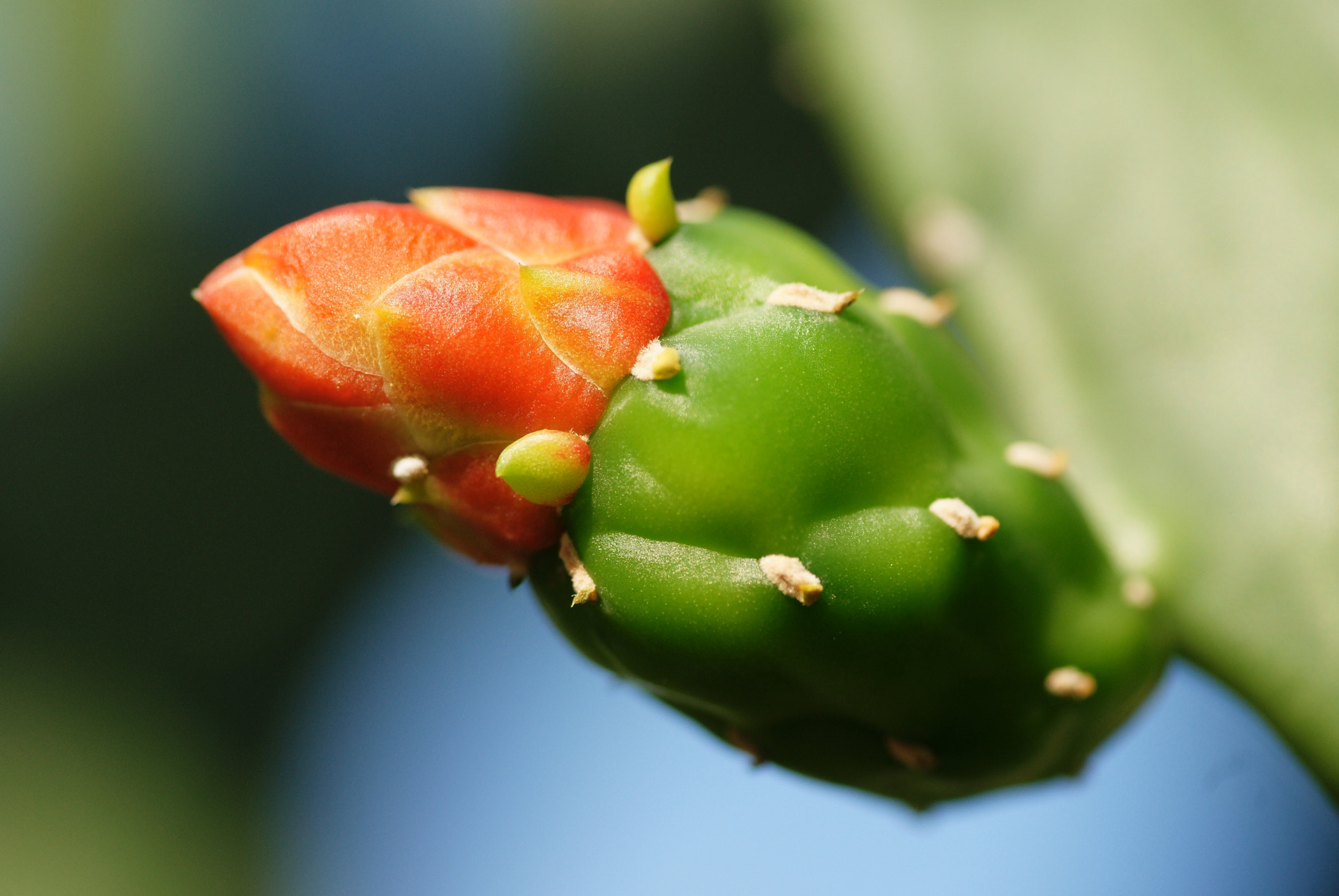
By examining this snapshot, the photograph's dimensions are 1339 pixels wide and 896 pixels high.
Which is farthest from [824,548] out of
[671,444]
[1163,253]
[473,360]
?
[1163,253]

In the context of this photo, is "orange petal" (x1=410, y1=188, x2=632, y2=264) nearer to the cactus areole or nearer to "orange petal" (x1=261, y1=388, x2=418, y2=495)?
the cactus areole

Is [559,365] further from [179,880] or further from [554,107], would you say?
[179,880]

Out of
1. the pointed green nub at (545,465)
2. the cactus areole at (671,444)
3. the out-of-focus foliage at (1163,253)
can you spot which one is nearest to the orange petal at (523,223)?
the cactus areole at (671,444)

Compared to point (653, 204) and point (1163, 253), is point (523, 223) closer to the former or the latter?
point (653, 204)

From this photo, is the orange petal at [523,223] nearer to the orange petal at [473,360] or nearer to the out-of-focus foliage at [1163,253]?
the orange petal at [473,360]

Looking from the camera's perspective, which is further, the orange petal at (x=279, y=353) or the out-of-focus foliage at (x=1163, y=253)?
the out-of-focus foliage at (x=1163, y=253)

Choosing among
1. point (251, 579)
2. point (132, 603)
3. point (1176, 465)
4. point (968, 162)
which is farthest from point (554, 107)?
point (1176, 465)
